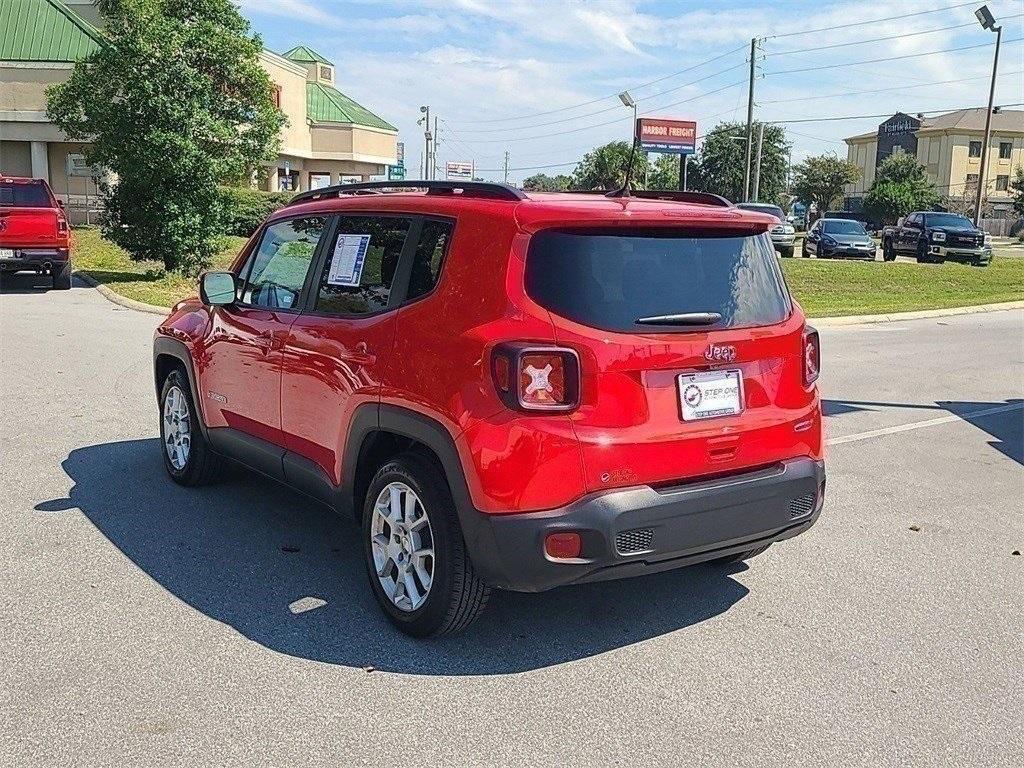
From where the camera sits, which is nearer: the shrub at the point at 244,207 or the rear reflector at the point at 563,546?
the rear reflector at the point at 563,546

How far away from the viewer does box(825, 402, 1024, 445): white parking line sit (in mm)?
8104

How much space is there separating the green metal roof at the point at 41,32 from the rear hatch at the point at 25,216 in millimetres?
20661

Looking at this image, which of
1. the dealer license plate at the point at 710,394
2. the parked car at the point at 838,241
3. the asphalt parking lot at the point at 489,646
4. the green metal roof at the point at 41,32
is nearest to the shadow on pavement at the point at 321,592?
the asphalt parking lot at the point at 489,646

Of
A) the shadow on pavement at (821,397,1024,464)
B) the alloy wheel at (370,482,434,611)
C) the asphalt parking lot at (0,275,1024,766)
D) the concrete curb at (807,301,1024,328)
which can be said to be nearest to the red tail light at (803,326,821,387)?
the asphalt parking lot at (0,275,1024,766)

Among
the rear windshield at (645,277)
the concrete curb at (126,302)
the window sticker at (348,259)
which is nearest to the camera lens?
the rear windshield at (645,277)

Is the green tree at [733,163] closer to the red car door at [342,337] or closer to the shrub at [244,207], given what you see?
the shrub at [244,207]

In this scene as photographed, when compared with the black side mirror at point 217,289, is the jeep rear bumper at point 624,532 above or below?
below

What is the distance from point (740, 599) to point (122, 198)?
716 inches

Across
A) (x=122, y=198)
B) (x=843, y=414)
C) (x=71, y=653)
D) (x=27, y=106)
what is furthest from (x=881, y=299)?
(x=27, y=106)

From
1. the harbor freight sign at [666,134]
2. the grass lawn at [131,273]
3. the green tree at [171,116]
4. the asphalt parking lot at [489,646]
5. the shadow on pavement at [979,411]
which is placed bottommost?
the shadow on pavement at [979,411]

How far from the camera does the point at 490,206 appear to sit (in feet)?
12.9

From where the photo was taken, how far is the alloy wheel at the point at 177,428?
20.3 ft

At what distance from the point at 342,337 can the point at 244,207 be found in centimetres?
3166

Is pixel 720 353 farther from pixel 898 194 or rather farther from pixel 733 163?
pixel 733 163
